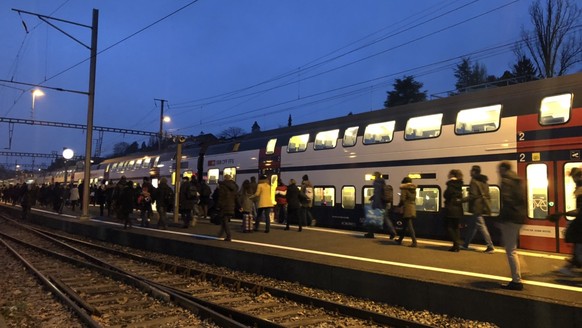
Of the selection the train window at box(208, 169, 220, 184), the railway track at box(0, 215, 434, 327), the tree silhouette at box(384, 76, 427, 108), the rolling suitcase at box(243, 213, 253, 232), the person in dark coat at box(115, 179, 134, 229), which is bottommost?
the railway track at box(0, 215, 434, 327)

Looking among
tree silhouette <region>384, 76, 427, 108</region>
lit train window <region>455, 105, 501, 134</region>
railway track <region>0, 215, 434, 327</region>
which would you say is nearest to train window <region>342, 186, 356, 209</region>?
lit train window <region>455, 105, 501, 134</region>

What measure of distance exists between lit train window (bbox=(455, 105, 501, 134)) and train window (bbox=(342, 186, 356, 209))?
160 inches

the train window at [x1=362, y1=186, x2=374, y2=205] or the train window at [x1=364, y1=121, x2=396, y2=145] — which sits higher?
the train window at [x1=364, y1=121, x2=396, y2=145]

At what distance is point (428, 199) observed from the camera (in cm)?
1245

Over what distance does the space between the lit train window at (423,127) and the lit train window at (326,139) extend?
Result: 3026 millimetres

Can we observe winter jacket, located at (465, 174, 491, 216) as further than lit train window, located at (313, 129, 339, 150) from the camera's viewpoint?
No

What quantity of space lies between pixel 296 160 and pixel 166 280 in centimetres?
823

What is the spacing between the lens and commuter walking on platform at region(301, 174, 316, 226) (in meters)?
14.8

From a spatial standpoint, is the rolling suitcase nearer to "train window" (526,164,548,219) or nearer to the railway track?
the railway track

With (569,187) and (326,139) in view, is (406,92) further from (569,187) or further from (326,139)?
(569,187)

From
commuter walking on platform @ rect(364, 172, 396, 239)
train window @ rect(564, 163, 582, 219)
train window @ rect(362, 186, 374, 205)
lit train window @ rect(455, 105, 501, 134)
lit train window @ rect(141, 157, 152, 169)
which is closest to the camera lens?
train window @ rect(564, 163, 582, 219)

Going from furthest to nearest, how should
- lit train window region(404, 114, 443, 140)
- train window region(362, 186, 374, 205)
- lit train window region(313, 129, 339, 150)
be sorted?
lit train window region(313, 129, 339, 150)
train window region(362, 186, 374, 205)
lit train window region(404, 114, 443, 140)

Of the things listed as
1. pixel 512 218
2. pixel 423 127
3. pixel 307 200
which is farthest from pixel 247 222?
pixel 512 218

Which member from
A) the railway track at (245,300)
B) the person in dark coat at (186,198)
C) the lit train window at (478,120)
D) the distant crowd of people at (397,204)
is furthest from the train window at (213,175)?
the lit train window at (478,120)
